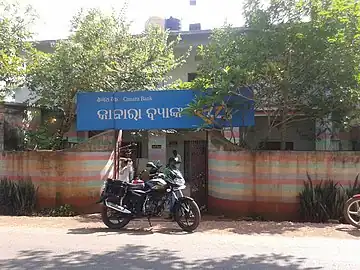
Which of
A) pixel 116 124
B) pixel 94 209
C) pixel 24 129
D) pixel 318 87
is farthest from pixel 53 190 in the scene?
pixel 318 87

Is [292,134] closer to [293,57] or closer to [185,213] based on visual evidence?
[293,57]

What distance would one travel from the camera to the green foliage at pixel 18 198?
429 inches

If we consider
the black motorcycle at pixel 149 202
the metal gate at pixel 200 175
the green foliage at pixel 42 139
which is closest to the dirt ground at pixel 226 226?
the black motorcycle at pixel 149 202

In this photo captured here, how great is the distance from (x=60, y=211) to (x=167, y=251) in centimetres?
515

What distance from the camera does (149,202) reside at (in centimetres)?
855

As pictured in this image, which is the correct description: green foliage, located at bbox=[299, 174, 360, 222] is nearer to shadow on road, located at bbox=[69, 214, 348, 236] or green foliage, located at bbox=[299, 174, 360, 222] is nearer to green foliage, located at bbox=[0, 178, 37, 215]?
shadow on road, located at bbox=[69, 214, 348, 236]

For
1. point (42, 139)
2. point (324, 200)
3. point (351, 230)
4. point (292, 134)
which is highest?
point (292, 134)

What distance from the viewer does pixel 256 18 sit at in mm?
9984

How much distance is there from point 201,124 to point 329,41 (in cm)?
361

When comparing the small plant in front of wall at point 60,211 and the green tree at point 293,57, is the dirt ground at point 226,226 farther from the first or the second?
the green tree at point 293,57

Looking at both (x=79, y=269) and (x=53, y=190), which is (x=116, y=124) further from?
(x=79, y=269)

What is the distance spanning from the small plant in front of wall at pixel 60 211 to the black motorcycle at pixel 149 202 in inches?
97.5

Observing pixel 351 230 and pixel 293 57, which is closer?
pixel 351 230

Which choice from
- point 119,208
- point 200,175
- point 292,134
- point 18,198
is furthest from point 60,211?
point 292,134
